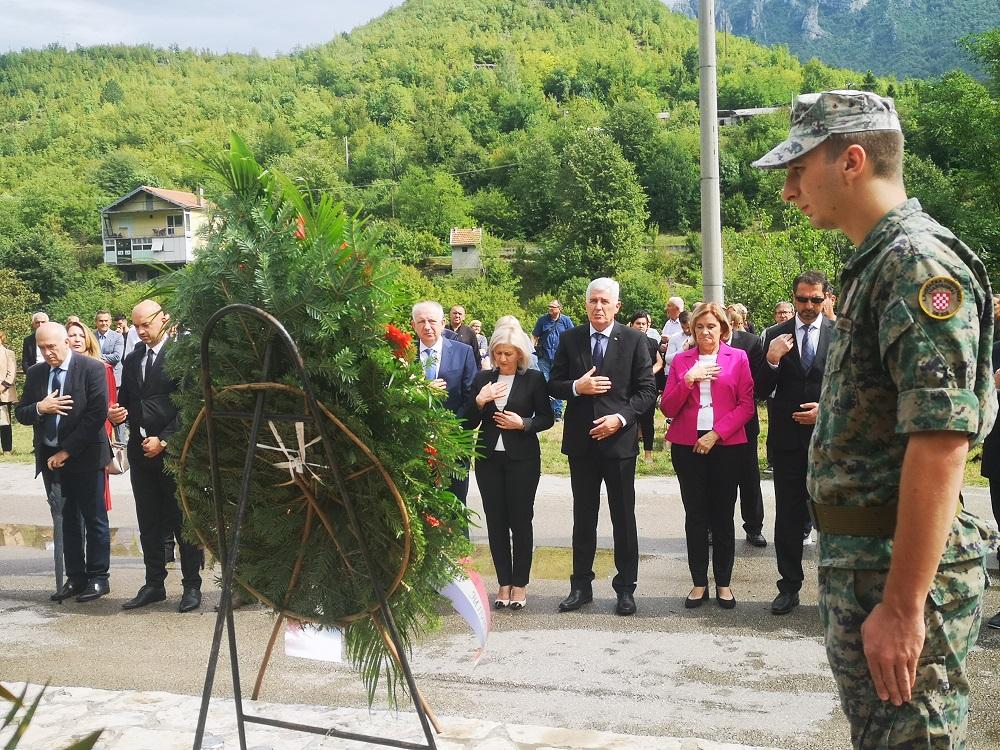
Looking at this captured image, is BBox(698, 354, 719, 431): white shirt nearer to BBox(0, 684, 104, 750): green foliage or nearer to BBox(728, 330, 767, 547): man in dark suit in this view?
BBox(728, 330, 767, 547): man in dark suit

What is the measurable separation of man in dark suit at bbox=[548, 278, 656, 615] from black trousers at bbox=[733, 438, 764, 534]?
770 mm

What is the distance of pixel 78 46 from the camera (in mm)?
136125

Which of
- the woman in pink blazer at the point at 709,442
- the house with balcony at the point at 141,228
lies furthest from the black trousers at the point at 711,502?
the house with balcony at the point at 141,228

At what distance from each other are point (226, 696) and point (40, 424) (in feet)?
11.7

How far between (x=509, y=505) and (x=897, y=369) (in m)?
4.84

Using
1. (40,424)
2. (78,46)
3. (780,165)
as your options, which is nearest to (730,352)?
(780,165)

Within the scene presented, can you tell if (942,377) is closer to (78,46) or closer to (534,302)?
(534,302)

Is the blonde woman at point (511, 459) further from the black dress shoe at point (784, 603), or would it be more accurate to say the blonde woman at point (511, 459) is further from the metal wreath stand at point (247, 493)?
the metal wreath stand at point (247, 493)

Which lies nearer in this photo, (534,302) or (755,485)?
(755,485)

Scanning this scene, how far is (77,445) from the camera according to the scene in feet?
24.2

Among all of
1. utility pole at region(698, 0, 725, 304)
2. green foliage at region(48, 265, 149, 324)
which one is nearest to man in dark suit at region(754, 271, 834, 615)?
utility pole at region(698, 0, 725, 304)

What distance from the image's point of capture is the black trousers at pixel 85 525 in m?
7.47

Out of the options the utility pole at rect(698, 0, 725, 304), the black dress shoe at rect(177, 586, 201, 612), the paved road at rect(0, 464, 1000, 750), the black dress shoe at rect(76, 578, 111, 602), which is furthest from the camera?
the utility pole at rect(698, 0, 725, 304)

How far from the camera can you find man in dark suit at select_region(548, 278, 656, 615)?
6.64 m
